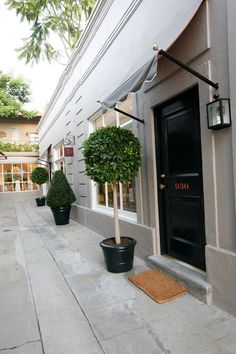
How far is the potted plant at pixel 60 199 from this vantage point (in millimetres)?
7477

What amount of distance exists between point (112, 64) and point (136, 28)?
3.38ft

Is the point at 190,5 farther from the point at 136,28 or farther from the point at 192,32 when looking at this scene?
the point at 136,28

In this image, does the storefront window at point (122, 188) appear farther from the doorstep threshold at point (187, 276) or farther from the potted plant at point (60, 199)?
the potted plant at point (60, 199)

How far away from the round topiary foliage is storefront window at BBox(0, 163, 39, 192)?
13.3 metres

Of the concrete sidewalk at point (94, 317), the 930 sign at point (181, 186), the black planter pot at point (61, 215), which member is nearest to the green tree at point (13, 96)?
the black planter pot at point (61, 215)

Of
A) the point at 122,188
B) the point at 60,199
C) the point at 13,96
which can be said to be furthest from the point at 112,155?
the point at 13,96

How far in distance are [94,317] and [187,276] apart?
3.75 ft

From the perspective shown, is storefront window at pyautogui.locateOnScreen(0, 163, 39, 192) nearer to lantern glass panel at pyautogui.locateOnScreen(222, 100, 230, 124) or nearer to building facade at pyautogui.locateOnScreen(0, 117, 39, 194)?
building facade at pyautogui.locateOnScreen(0, 117, 39, 194)

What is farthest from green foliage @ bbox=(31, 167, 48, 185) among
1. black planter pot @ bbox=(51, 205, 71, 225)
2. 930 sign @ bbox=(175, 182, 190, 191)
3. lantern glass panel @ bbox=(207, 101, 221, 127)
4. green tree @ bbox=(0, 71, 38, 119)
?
lantern glass panel @ bbox=(207, 101, 221, 127)

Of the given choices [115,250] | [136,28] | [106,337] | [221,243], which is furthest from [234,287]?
[136,28]

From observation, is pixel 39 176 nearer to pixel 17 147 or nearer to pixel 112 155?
pixel 17 147

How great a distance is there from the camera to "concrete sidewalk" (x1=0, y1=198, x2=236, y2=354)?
85.3 inches

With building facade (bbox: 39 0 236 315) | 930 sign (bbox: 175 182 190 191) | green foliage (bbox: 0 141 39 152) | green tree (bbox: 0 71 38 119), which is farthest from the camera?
green tree (bbox: 0 71 38 119)

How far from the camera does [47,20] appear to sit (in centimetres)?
1064
